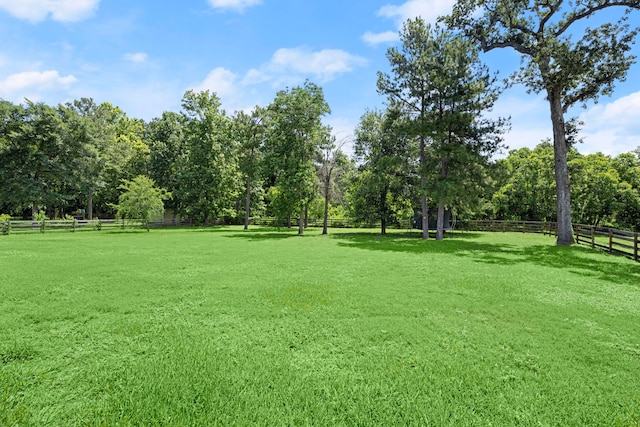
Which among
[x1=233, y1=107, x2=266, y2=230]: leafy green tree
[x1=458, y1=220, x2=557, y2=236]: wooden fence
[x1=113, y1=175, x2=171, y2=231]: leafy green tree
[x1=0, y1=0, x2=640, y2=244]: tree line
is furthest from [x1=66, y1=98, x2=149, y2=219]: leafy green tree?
[x1=458, y1=220, x2=557, y2=236]: wooden fence

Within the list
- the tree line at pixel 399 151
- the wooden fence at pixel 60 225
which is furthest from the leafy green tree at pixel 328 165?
the wooden fence at pixel 60 225

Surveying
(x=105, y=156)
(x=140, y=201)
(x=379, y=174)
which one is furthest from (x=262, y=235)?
(x=105, y=156)

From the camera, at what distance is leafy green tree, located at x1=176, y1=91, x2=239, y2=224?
3662cm

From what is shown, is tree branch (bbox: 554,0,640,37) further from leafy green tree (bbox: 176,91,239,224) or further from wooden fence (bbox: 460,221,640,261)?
leafy green tree (bbox: 176,91,239,224)

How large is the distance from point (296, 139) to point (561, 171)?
17.4 metres

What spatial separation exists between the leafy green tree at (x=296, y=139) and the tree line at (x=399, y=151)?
0.36 ft

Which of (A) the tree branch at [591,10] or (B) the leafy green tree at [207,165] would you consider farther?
(B) the leafy green tree at [207,165]

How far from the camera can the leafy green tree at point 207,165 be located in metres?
36.6

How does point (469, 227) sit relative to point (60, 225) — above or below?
below

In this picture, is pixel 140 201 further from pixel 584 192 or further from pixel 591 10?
pixel 584 192

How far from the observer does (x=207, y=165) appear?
123 feet

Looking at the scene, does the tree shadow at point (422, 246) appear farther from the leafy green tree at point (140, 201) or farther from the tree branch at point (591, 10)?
the leafy green tree at point (140, 201)

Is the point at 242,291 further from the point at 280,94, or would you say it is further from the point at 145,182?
the point at 145,182

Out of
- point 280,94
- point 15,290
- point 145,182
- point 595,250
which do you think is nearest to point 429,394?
point 15,290
